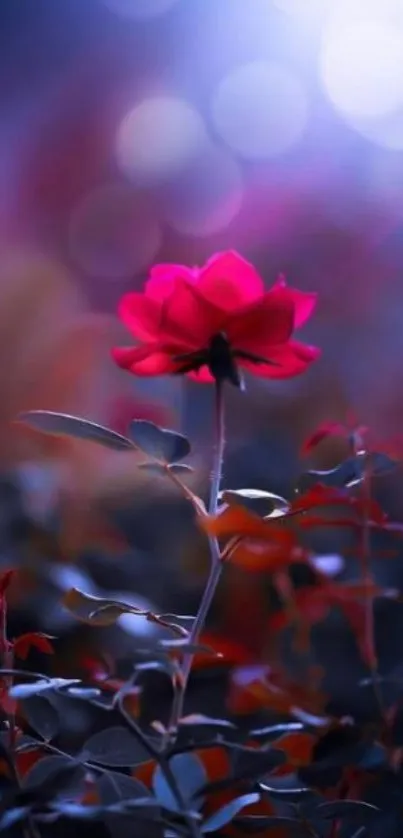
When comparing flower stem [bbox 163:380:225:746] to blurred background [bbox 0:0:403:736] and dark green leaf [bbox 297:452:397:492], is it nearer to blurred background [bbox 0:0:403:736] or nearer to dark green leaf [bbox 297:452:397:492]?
dark green leaf [bbox 297:452:397:492]

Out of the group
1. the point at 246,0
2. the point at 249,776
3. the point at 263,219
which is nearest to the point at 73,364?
the point at 263,219

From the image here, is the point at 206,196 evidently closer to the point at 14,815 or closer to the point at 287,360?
the point at 287,360

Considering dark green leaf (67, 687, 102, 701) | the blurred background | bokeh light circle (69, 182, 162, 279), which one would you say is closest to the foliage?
dark green leaf (67, 687, 102, 701)

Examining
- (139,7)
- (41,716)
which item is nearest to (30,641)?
(41,716)

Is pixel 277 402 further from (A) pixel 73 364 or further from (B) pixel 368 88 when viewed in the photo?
(B) pixel 368 88

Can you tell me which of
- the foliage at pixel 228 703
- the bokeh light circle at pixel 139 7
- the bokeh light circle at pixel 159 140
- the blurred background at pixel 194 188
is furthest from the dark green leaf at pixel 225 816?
the bokeh light circle at pixel 139 7

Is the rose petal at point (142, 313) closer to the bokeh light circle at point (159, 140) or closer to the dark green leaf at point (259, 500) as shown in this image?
the dark green leaf at point (259, 500)

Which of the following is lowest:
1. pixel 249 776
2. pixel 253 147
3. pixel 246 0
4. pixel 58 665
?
pixel 58 665
